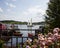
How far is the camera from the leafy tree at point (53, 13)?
36.4 ft

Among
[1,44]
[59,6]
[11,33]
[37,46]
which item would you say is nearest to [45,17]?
[59,6]

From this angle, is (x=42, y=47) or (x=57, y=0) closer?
(x=42, y=47)

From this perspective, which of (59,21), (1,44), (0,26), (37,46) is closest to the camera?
(37,46)

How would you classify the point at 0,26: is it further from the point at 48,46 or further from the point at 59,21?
the point at 48,46

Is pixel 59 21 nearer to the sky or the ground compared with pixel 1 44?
nearer to the sky

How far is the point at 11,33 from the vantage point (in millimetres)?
11297

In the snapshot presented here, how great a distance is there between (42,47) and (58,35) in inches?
8.2

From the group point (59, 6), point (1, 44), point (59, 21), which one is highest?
point (59, 6)

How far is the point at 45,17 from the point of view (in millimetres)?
11664

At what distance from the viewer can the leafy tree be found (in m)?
11.1

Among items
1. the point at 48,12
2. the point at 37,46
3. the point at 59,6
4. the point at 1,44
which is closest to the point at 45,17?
the point at 48,12

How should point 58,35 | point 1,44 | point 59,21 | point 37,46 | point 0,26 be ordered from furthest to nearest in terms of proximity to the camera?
point 0,26 → point 59,21 → point 1,44 → point 37,46 → point 58,35

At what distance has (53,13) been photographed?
11320 mm

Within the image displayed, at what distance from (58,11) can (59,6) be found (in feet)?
0.98
